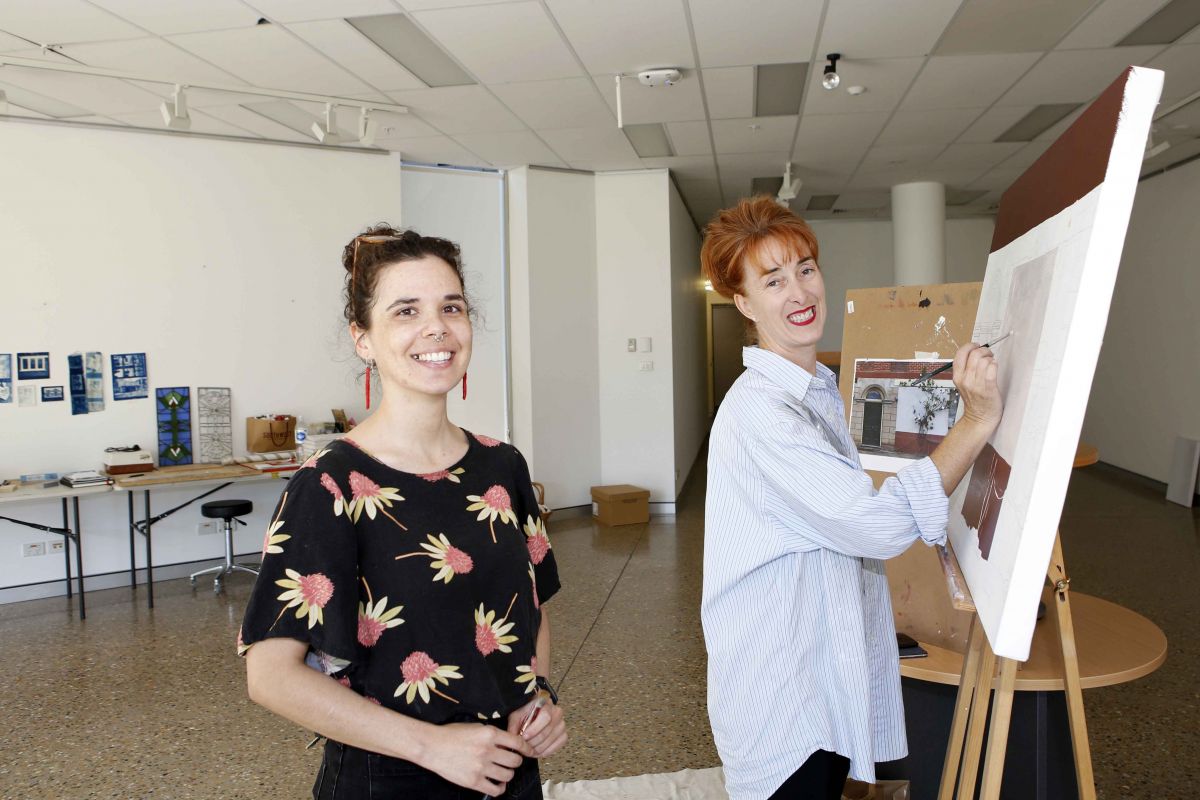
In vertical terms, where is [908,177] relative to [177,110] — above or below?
above

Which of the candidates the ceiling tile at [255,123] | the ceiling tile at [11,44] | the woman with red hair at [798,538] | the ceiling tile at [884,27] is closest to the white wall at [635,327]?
the ceiling tile at [255,123]

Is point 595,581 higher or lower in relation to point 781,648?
lower

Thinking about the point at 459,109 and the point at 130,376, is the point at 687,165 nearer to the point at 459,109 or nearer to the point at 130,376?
the point at 459,109

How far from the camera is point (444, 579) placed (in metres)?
1.19

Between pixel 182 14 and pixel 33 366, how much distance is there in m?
2.76

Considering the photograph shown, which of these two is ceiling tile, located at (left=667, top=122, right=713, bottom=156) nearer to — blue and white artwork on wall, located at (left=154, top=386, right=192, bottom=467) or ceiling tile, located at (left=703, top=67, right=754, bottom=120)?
ceiling tile, located at (left=703, top=67, right=754, bottom=120)

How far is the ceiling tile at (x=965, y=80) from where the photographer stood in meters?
4.79

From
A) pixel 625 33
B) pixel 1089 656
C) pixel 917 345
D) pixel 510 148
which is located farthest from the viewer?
pixel 510 148

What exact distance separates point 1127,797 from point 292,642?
9.26ft

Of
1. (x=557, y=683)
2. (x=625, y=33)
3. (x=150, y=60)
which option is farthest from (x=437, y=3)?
(x=557, y=683)

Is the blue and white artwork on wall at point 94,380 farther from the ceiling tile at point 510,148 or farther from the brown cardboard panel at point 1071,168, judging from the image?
the brown cardboard panel at point 1071,168

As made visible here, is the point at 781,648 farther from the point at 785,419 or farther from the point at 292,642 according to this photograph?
the point at 292,642

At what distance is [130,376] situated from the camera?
219 inches

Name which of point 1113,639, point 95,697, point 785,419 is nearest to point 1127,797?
point 1113,639
